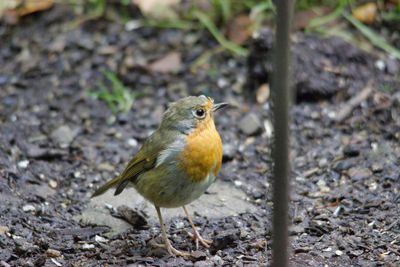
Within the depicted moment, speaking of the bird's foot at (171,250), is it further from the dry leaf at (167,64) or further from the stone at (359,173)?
the dry leaf at (167,64)

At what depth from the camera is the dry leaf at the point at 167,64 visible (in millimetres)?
7254

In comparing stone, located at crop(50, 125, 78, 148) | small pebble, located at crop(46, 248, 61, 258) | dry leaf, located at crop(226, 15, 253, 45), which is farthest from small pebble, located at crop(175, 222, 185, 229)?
dry leaf, located at crop(226, 15, 253, 45)

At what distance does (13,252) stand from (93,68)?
3.13 metres

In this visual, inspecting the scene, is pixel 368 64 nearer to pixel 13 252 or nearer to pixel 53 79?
pixel 53 79

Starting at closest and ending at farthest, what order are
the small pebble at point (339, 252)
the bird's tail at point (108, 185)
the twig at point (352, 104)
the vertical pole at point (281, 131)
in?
the vertical pole at point (281, 131) → the small pebble at point (339, 252) → the bird's tail at point (108, 185) → the twig at point (352, 104)

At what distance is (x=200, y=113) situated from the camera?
4820 millimetres

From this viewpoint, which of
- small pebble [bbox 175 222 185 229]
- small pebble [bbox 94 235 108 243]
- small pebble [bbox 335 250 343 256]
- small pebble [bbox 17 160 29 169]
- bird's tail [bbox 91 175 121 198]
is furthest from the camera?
small pebble [bbox 17 160 29 169]

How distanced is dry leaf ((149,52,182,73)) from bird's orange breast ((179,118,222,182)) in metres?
2.63

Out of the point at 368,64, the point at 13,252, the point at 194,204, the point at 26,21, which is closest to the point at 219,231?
the point at 194,204

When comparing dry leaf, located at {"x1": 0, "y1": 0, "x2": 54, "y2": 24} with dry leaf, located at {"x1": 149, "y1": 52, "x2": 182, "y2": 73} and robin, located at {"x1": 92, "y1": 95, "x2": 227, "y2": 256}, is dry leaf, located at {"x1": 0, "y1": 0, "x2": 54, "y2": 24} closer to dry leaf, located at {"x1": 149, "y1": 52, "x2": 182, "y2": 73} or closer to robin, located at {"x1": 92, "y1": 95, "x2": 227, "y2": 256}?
dry leaf, located at {"x1": 149, "y1": 52, "x2": 182, "y2": 73}

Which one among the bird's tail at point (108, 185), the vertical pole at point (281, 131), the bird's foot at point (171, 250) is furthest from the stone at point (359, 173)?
the vertical pole at point (281, 131)

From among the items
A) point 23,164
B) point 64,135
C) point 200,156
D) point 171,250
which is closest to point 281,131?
point 200,156

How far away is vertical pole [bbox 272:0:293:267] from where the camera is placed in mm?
2506

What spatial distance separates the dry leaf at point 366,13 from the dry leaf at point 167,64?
1.71 metres
